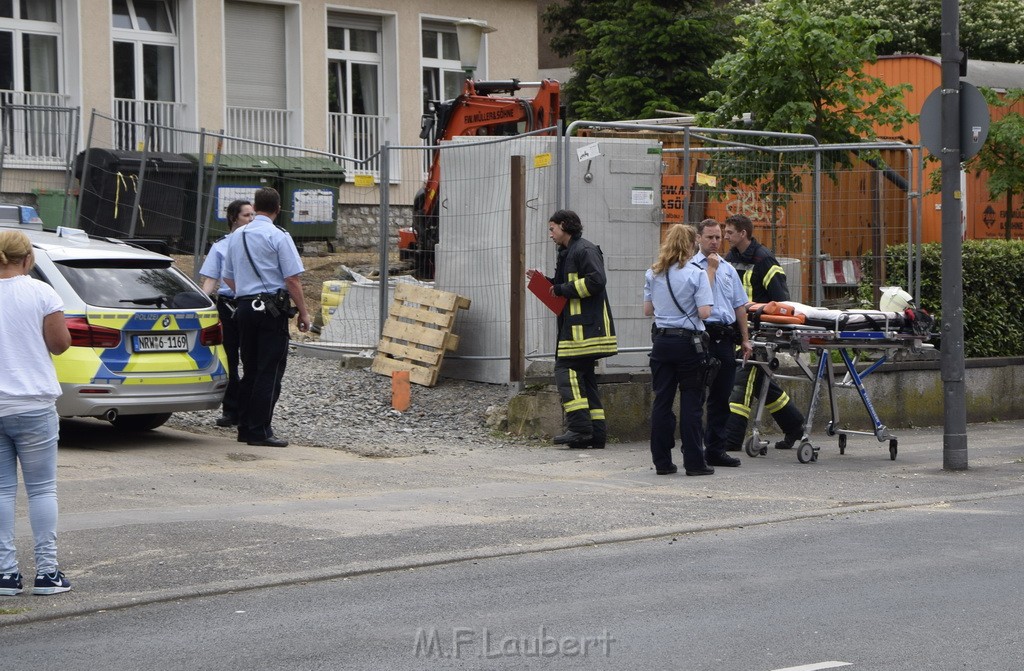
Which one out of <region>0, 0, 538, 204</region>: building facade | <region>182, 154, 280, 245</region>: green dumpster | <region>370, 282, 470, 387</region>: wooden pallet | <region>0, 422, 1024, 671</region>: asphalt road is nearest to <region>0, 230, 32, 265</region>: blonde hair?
<region>0, 422, 1024, 671</region>: asphalt road

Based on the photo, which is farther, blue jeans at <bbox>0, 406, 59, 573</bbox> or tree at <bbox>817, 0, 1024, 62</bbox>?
tree at <bbox>817, 0, 1024, 62</bbox>

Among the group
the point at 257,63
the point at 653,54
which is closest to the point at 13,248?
the point at 257,63

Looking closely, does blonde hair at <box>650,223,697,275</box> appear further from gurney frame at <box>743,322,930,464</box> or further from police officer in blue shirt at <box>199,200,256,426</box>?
police officer in blue shirt at <box>199,200,256,426</box>

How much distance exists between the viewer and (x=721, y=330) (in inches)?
444

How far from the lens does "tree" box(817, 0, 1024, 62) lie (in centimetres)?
3675

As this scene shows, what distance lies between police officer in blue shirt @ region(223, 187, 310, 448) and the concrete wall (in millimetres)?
2198

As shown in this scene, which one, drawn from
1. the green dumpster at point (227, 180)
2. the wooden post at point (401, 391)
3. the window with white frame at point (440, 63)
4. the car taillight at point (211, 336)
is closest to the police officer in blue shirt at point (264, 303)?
the car taillight at point (211, 336)

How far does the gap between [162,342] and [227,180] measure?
768cm

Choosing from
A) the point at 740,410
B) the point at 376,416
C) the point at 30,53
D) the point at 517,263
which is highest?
the point at 30,53

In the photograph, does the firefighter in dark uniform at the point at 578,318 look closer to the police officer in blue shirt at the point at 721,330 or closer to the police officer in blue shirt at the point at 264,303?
the police officer in blue shirt at the point at 721,330

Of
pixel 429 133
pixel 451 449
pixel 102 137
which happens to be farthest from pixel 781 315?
pixel 102 137

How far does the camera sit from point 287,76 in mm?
26531

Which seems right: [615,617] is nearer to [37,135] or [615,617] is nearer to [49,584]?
[49,584]

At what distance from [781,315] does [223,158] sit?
9441mm
